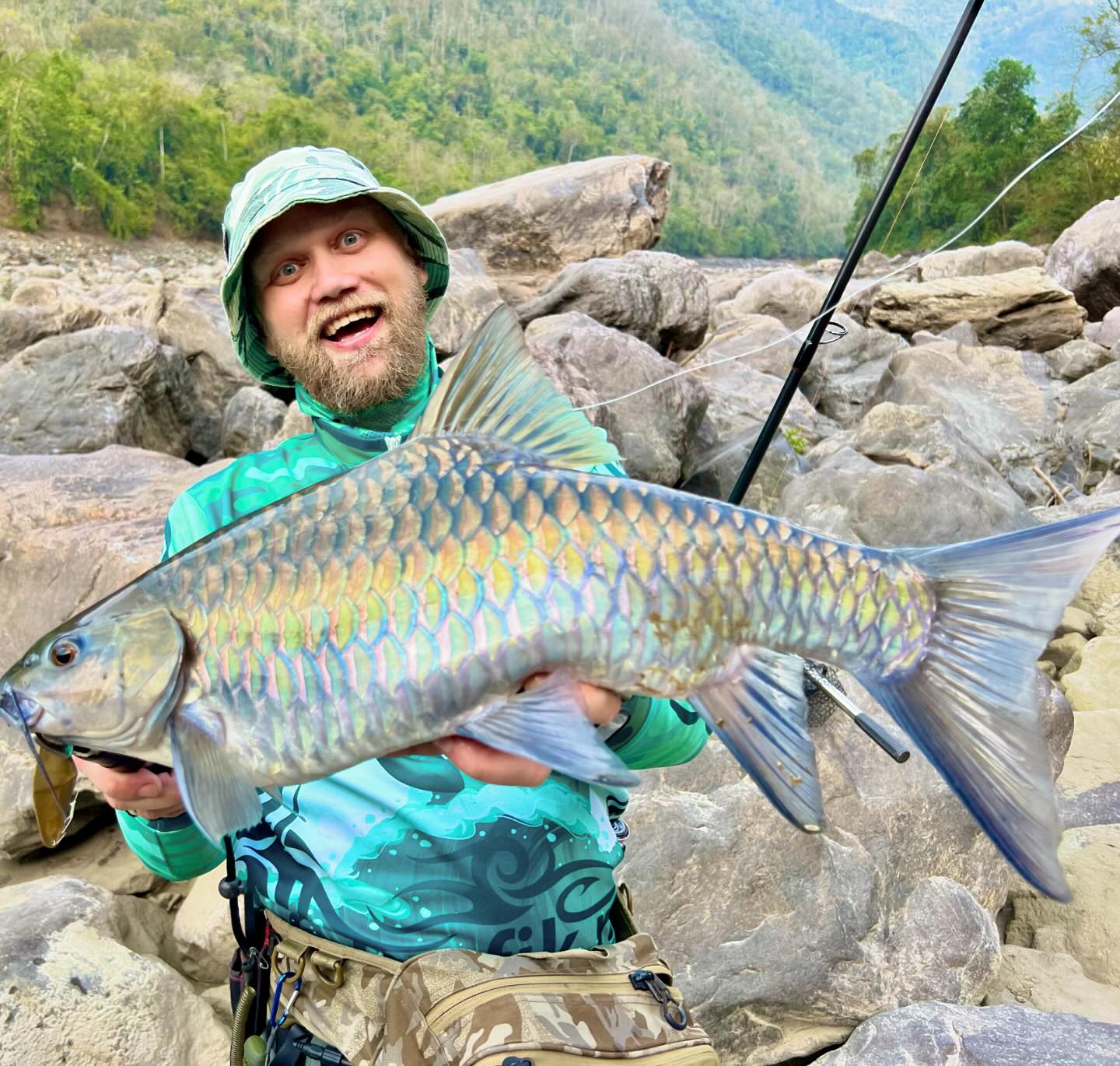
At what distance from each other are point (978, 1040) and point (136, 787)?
2064mm

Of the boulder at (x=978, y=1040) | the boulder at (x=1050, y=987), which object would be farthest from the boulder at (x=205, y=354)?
the boulder at (x=978, y=1040)

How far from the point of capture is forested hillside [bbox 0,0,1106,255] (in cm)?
4228

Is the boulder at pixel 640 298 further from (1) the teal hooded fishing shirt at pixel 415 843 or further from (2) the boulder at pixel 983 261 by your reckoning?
(2) the boulder at pixel 983 261

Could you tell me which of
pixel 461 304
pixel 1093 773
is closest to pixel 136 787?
pixel 1093 773

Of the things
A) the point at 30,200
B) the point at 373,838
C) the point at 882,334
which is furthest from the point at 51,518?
the point at 30,200

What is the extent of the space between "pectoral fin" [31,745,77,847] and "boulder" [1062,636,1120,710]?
492 centimetres

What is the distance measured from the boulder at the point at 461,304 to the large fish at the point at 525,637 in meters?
7.05

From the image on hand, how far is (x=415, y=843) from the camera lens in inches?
69.5

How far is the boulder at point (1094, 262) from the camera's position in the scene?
16.5 meters

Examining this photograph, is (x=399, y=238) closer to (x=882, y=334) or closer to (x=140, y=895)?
(x=140, y=895)

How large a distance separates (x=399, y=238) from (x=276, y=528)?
105 centimetres

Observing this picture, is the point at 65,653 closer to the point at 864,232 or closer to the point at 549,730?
the point at 549,730

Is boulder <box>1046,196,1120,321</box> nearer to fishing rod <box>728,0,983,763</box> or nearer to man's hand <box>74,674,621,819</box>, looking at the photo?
fishing rod <box>728,0,983,763</box>

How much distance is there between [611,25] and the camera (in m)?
104
